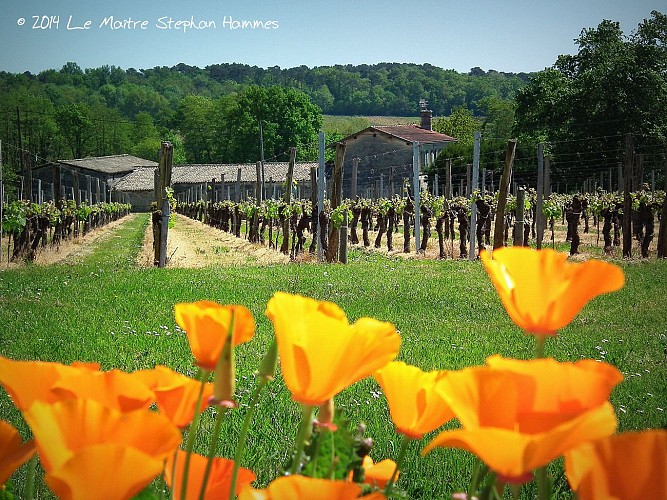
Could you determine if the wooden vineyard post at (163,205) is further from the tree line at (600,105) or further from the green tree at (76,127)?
the green tree at (76,127)

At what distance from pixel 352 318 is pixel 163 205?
31.3ft

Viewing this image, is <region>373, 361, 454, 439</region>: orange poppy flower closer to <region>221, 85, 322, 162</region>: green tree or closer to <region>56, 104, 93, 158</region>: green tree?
<region>221, 85, 322, 162</region>: green tree

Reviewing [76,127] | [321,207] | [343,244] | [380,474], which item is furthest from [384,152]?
[380,474]

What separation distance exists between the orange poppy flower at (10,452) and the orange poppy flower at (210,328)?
0.55 ft

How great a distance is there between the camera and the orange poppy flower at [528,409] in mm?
484

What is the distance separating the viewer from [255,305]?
31.8 ft

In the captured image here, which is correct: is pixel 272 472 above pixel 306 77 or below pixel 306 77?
below

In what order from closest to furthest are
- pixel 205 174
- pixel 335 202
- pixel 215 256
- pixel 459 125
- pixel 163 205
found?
1. pixel 163 205
2. pixel 335 202
3. pixel 215 256
4. pixel 205 174
5. pixel 459 125

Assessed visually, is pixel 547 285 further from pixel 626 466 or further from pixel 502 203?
pixel 502 203

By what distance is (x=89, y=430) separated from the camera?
1.72 feet

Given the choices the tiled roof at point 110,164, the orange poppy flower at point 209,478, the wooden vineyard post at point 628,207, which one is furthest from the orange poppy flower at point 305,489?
the tiled roof at point 110,164

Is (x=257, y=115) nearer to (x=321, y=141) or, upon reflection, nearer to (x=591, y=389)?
(x=321, y=141)

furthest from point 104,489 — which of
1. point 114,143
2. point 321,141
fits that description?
point 114,143

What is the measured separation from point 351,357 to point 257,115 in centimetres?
8816
